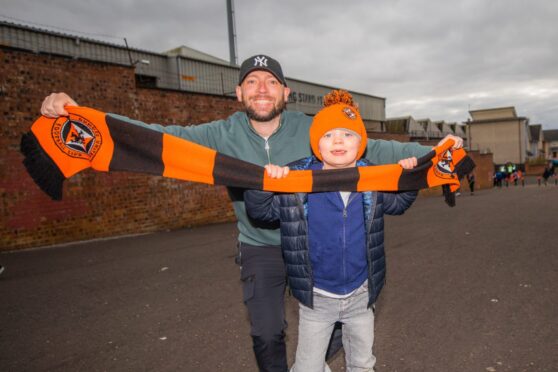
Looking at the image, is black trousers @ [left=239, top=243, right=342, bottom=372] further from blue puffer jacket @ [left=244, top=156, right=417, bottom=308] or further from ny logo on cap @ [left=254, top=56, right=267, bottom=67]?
ny logo on cap @ [left=254, top=56, right=267, bottom=67]

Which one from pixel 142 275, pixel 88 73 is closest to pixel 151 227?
pixel 88 73

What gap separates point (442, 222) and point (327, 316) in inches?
379

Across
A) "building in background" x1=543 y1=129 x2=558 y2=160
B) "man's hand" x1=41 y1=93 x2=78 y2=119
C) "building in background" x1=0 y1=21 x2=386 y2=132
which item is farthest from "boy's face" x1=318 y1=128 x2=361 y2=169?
"building in background" x1=543 y1=129 x2=558 y2=160

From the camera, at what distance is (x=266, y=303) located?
2395 mm

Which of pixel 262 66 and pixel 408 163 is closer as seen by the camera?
pixel 408 163

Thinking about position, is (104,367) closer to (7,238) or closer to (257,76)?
(257,76)

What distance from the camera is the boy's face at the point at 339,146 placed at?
222cm

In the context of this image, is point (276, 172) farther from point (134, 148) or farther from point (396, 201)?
point (134, 148)

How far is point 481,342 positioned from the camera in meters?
3.21

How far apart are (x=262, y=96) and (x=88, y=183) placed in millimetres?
8807

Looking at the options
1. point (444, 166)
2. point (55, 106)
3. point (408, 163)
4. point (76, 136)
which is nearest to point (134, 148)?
point (76, 136)

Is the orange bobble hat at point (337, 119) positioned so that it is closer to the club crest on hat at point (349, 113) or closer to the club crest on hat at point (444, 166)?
the club crest on hat at point (349, 113)

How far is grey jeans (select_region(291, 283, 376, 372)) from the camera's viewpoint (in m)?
2.15

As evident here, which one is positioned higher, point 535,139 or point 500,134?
point 500,134
